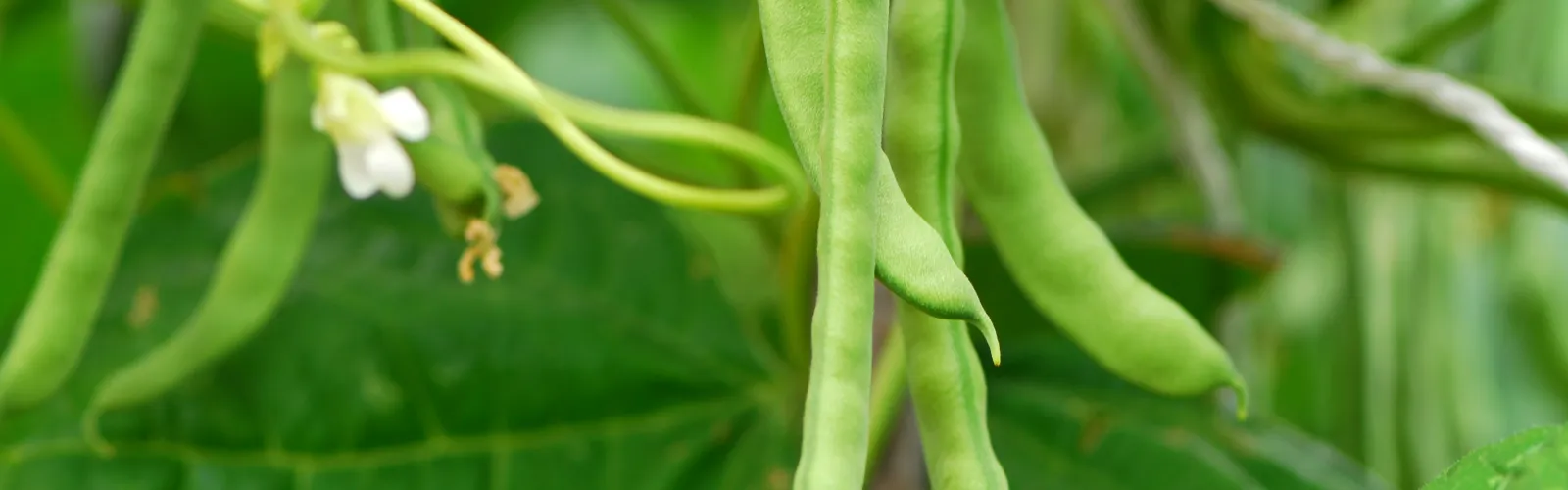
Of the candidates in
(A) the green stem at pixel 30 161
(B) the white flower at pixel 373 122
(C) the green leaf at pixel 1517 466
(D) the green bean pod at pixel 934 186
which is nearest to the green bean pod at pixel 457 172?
(B) the white flower at pixel 373 122

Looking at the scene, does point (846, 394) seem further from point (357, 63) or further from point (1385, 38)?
point (1385, 38)

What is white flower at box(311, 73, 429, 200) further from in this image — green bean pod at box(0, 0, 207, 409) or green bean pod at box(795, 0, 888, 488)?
green bean pod at box(795, 0, 888, 488)

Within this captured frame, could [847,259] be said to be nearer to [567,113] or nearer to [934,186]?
[934,186]

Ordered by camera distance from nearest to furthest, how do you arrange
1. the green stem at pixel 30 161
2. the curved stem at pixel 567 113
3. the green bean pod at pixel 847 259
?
the green bean pod at pixel 847 259, the curved stem at pixel 567 113, the green stem at pixel 30 161

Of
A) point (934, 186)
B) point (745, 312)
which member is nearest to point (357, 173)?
point (934, 186)

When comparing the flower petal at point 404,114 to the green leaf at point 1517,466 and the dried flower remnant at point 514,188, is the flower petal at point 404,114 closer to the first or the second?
the dried flower remnant at point 514,188

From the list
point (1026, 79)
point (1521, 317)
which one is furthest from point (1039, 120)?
point (1521, 317)

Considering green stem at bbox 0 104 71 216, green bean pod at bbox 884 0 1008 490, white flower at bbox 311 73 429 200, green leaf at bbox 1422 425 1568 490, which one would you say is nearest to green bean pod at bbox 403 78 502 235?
white flower at bbox 311 73 429 200
